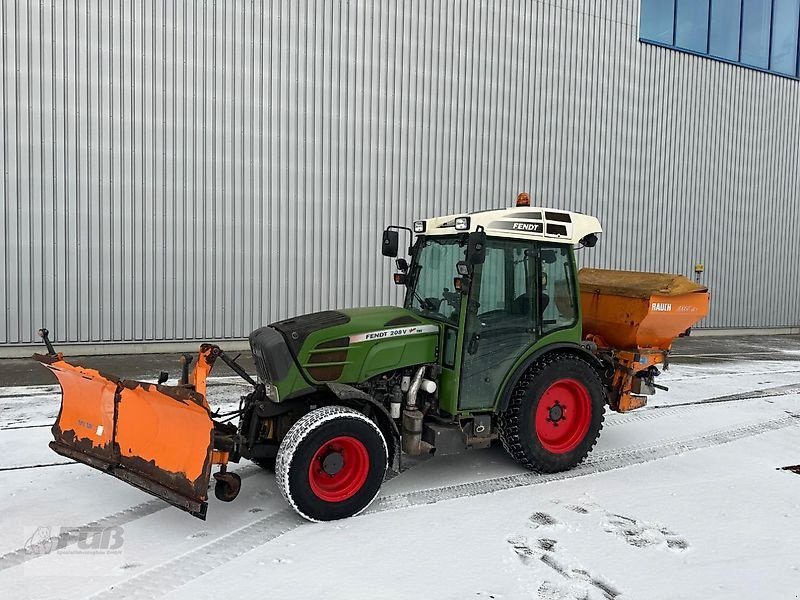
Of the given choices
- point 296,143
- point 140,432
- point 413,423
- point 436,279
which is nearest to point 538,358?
point 436,279

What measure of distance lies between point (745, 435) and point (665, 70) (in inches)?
465

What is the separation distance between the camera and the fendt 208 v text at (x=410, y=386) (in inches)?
169

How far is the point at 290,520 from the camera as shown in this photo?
178 inches

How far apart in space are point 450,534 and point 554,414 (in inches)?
65.7

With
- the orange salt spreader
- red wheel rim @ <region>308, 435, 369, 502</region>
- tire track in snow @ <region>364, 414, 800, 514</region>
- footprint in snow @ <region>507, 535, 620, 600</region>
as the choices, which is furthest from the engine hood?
the orange salt spreader

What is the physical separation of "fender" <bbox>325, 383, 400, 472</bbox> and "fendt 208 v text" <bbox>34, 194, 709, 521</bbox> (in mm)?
14

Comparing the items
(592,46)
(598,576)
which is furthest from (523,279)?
(592,46)

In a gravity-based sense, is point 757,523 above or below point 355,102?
below

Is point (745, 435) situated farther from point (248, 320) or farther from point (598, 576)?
point (248, 320)

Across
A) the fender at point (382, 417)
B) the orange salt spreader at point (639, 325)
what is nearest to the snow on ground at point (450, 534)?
the fender at point (382, 417)

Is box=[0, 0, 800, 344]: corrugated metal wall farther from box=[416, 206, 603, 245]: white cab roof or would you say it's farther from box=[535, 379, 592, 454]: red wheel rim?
box=[535, 379, 592, 454]: red wheel rim

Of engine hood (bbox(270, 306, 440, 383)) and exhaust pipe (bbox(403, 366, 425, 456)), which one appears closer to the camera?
engine hood (bbox(270, 306, 440, 383))

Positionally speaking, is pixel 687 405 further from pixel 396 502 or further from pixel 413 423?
pixel 396 502

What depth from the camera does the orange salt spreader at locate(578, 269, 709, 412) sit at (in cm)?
616
